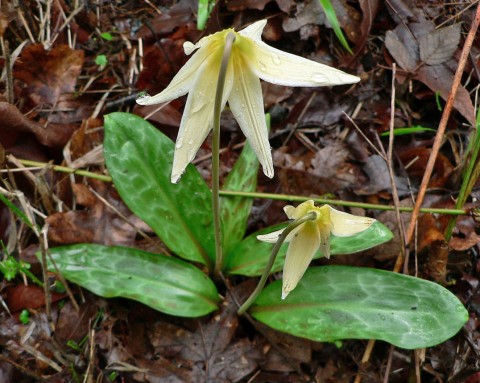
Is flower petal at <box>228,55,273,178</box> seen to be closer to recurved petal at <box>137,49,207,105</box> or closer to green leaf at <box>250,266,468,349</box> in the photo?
recurved petal at <box>137,49,207,105</box>

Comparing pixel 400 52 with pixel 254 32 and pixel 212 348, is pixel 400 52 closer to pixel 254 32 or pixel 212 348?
pixel 254 32

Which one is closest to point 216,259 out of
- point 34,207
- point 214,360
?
point 214,360

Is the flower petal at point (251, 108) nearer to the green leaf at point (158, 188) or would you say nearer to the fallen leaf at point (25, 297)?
the green leaf at point (158, 188)

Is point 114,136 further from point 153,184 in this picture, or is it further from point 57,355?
point 57,355

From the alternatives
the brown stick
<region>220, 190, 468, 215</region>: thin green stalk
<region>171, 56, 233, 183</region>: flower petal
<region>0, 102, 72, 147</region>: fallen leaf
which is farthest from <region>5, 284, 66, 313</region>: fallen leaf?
the brown stick

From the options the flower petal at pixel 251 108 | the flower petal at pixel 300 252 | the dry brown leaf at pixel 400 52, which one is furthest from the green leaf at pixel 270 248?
the dry brown leaf at pixel 400 52

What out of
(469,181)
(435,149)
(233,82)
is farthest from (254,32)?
(469,181)
